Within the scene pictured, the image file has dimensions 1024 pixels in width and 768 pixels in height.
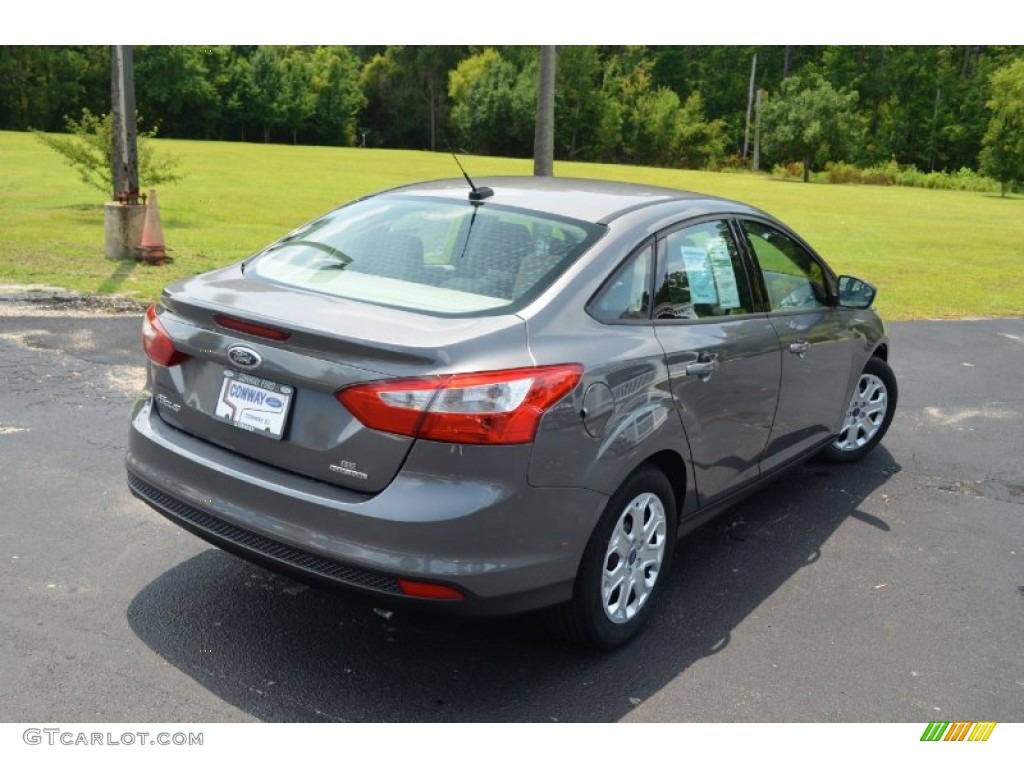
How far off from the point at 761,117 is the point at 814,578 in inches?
2959

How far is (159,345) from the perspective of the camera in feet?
11.6

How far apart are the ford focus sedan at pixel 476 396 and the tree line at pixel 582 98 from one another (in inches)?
2757

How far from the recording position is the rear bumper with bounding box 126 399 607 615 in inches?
116

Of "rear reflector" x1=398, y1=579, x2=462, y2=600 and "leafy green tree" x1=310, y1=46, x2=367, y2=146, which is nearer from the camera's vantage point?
"rear reflector" x1=398, y1=579, x2=462, y2=600

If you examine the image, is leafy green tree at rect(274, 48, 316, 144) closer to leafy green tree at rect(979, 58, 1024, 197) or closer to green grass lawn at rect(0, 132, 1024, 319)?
green grass lawn at rect(0, 132, 1024, 319)

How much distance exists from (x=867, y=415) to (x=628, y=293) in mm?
2993

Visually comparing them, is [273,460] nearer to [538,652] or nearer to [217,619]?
[217,619]

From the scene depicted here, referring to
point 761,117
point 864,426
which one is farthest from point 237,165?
point 761,117

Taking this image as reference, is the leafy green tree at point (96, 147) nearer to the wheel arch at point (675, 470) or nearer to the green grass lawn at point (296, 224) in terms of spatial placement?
the green grass lawn at point (296, 224)

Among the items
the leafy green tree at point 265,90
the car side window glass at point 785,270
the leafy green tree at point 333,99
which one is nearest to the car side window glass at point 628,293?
the car side window glass at point 785,270

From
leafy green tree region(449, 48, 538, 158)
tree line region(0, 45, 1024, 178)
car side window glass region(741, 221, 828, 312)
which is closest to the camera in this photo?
car side window glass region(741, 221, 828, 312)

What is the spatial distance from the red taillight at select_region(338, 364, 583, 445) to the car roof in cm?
115
